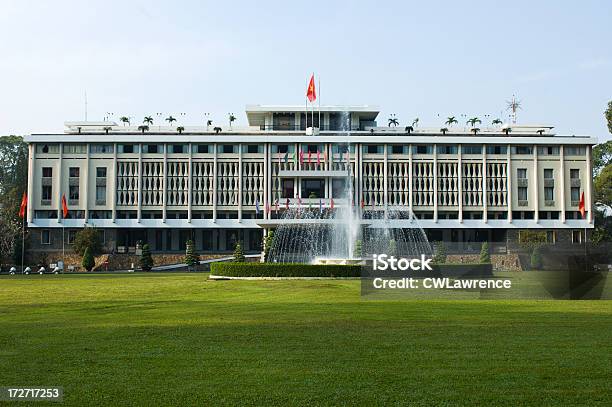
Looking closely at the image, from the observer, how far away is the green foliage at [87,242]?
7419cm

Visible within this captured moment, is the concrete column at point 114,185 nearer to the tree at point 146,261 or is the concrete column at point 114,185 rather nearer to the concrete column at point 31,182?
the concrete column at point 31,182

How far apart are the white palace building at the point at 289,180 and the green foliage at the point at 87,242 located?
22.0ft

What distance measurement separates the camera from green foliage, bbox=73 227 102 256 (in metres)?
74.2

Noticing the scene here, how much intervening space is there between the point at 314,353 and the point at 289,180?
72557 mm

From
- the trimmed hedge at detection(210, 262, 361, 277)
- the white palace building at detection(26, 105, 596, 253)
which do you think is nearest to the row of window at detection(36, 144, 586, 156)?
the white palace building at detection(26, 105, 596, 253)

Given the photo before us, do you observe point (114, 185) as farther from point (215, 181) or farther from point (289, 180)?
point (289, 180)

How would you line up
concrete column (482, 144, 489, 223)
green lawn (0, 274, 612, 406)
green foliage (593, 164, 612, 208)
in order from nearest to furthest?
1. green lawn (0, 274, 612, 406)
2. green foliage (593, 164, 612, 208)
3. concrete column (482, 144, 489, 223)

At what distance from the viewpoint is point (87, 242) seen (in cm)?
7419

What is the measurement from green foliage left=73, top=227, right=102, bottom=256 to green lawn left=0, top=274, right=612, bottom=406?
53.6 meters

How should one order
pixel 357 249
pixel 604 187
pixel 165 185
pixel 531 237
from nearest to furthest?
pixel 357 249 < pixel 531 237 < pixel 165 185 < pixel 604 187

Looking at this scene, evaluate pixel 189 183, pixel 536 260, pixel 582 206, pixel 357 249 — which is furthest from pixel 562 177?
pixel 189 183

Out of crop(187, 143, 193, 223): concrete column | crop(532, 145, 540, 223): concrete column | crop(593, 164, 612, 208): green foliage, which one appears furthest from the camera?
crop(532, 145, 540, 223): concrete column

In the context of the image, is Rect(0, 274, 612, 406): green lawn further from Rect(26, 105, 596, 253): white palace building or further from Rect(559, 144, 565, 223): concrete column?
Rect(559, 144, 565, 223): concrete column

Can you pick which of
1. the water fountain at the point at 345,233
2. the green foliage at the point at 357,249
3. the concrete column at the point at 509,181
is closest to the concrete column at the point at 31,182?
the water fountain at the point at 345,233
